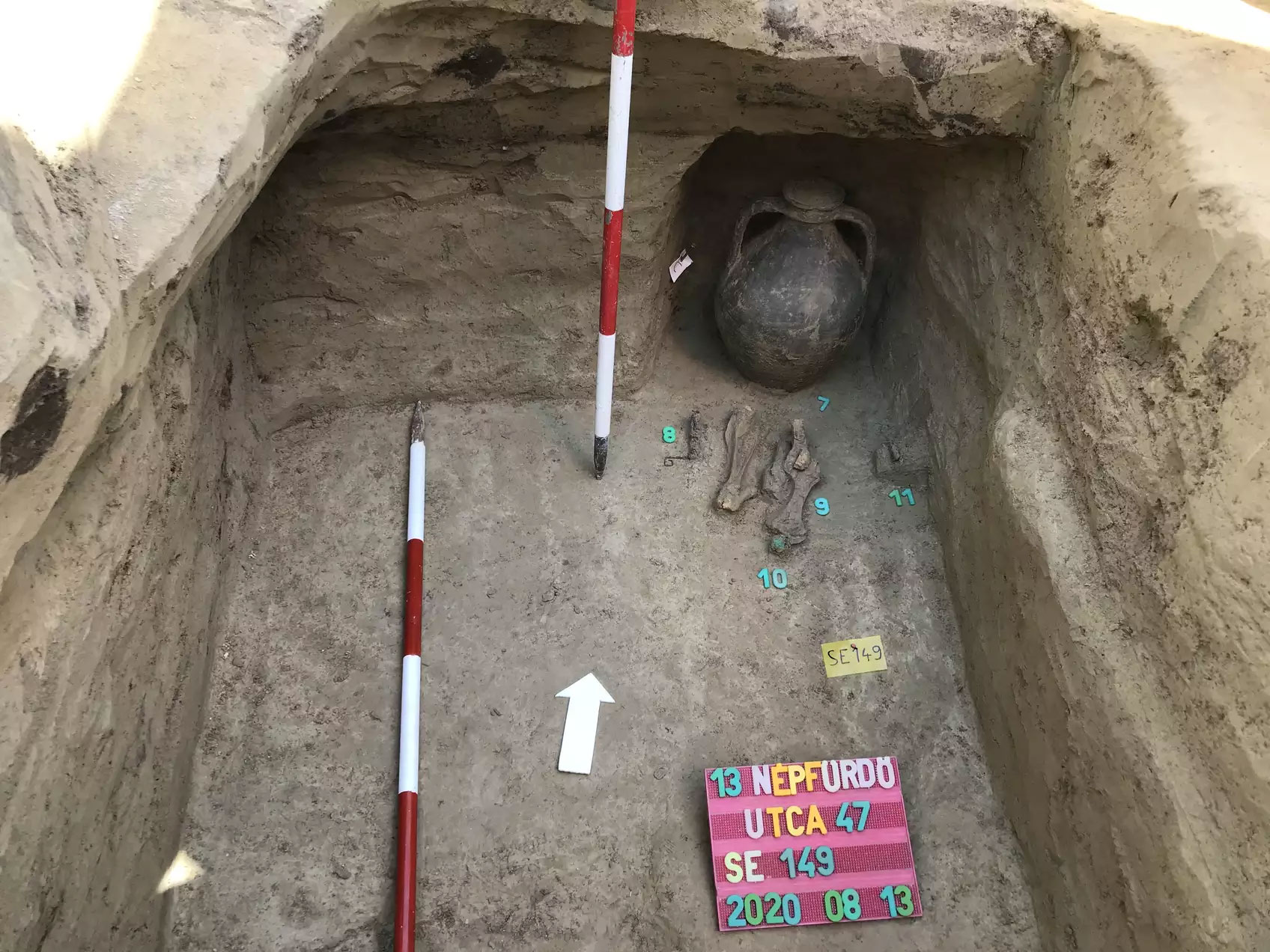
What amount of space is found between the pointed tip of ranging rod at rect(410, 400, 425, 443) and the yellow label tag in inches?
45.3

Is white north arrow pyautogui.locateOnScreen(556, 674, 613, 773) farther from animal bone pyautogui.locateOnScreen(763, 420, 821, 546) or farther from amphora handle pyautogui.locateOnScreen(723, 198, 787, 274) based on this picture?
amphora handle pyautogui.locateOnScreen(723, 198, 787, 274)

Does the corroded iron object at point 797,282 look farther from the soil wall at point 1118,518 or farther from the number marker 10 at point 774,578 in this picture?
the number marker 10 at point 774,578

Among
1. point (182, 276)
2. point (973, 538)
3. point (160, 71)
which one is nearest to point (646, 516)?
point (973, 538)

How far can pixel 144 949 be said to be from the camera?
1.61m

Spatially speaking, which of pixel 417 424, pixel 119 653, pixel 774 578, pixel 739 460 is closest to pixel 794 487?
pixel 739 460

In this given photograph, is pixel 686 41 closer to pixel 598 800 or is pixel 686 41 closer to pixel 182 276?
pixel 182 276

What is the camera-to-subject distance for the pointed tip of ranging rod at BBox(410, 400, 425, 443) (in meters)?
2.39

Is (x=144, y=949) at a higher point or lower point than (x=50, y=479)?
lower

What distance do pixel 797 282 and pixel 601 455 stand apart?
67 cm

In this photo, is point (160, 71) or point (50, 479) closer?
point (50, 479)

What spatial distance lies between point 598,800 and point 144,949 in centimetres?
86

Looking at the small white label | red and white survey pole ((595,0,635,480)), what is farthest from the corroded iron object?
red and white survey pole ((595,0,635,480))

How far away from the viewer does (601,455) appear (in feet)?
7.72

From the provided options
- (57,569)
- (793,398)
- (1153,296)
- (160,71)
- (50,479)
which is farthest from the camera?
(793,398)
